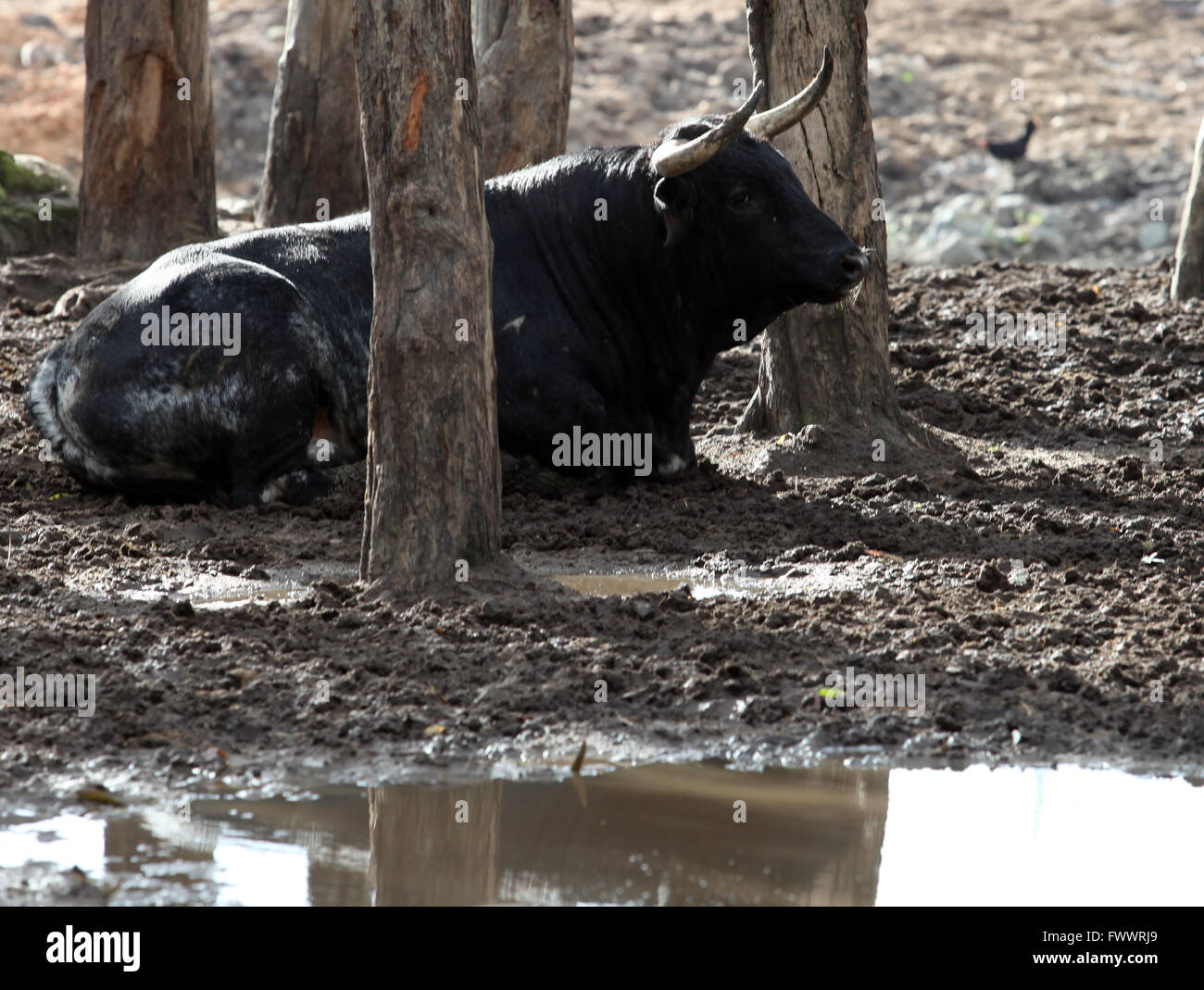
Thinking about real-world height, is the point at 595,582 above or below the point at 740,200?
below

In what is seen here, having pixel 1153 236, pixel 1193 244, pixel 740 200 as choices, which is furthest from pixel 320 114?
pixel 1153 236

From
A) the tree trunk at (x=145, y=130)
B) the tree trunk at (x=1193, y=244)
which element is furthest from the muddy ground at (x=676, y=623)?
the tree trunk at (x=145, y=130)

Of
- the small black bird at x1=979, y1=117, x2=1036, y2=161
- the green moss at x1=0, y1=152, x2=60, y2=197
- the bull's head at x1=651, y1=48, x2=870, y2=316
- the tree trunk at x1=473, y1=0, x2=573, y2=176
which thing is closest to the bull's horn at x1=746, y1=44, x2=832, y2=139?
the bull's head at x1=651, y1=48, x2=870, y2=316

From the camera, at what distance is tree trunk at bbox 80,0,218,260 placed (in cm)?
1109

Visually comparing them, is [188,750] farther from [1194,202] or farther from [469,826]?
[1194,202]

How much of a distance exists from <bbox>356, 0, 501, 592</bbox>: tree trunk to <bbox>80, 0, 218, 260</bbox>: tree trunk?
6061mm

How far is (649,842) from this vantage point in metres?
4.08

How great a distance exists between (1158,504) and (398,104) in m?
3.68

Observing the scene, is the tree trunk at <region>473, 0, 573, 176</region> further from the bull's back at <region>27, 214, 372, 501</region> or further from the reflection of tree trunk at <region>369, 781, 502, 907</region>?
the reflection of tree trunk at <region>369, 781, 502, 907</region>

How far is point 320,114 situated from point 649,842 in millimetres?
8442

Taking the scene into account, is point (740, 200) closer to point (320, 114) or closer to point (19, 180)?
point (320, 114)

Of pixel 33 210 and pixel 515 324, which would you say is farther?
pixel 33 210

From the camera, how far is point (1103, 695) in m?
4.97

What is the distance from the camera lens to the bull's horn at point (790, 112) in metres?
7.10
